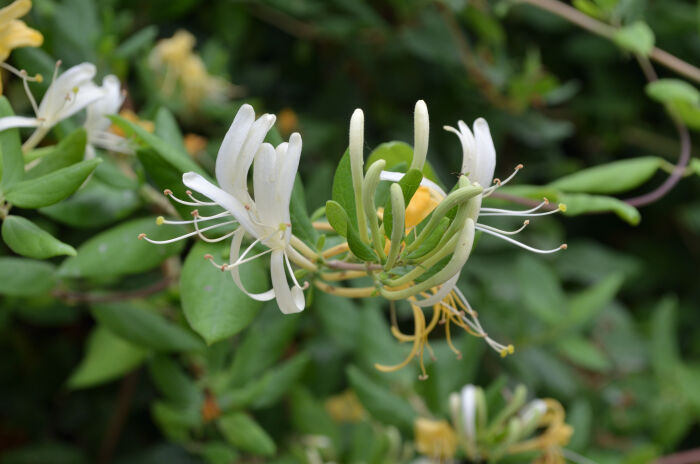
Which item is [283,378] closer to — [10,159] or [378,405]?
[378,405]

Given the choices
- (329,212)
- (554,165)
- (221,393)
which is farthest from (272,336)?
(554,165)

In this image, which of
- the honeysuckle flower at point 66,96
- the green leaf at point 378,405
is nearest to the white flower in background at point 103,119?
the honeysuckle flower at point 66,96

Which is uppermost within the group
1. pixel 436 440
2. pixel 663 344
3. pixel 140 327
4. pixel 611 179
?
pixel 611 179

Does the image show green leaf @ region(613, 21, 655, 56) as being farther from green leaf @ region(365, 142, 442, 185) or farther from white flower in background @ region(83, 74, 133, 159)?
white flower in background @ region(83, 74, 133, 159)

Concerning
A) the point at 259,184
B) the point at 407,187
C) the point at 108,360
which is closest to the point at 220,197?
the point at 259,184

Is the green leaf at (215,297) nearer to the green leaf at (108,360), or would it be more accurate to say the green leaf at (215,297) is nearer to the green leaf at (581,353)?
the green leaf at (108,360)

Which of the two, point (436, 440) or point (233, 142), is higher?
point (233, 142)

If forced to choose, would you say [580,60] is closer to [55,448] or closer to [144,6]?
[144,6]

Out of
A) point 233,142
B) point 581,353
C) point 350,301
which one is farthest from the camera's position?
point 581,353
